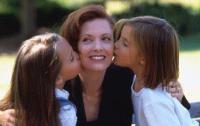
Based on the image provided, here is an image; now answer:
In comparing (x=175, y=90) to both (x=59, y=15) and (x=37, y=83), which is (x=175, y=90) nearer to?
(x=37, y=83)

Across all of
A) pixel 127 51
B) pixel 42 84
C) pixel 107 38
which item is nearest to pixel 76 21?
pixel 107 38

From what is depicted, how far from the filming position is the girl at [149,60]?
10.1 ft

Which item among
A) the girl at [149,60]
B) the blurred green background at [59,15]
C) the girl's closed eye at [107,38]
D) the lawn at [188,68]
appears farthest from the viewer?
the blurred green background at [59,15]

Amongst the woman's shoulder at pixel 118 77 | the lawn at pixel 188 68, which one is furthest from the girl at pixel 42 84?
the lawn at pixel 188 68

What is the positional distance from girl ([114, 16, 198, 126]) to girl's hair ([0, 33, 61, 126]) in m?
0.52

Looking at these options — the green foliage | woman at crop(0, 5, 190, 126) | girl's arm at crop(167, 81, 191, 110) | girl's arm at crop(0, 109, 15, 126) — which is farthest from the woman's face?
the green foliage

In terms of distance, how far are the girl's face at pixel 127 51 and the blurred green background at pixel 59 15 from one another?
13.8m

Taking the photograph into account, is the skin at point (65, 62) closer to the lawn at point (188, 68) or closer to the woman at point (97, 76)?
the woman at point (97, 76)

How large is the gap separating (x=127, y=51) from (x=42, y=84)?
61cm

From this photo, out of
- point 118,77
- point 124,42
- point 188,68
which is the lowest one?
point 188,68

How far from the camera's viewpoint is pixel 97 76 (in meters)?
3.35

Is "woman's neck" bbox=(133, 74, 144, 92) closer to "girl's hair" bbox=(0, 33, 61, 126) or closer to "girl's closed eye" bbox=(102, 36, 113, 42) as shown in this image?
"girl's closed eye" bbox=(102, 36, 113, 42)

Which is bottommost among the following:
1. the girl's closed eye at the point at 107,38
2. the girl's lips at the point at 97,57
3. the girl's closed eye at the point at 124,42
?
the girl's lips at the point at 97,57

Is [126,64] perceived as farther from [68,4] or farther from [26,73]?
[68,4]
